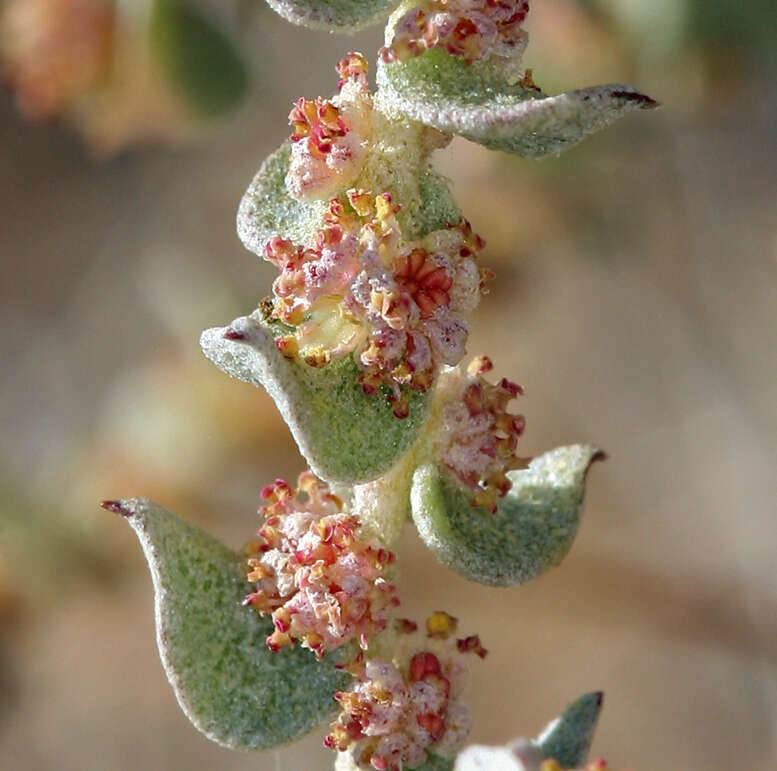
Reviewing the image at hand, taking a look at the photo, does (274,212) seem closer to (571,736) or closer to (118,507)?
(118,507)

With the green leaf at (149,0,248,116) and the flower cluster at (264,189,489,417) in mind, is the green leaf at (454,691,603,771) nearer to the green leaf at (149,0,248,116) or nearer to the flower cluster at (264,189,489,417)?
the flower cluster at (264,189,489,417)

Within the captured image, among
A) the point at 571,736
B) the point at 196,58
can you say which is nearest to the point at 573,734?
the point at 571,736

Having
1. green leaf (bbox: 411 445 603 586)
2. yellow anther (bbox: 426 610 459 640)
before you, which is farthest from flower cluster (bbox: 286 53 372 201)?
yellow anther (bbox: 426 610 459 640)

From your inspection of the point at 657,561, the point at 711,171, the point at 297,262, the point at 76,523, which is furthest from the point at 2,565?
the point at 297,262

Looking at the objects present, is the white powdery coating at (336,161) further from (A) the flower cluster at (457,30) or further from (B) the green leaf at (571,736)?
(B) the green leaf at (571,736)

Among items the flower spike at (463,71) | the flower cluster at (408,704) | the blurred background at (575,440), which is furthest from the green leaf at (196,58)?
the flower cluster at (408,704)

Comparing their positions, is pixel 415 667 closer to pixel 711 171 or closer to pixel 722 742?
pixel 722 742

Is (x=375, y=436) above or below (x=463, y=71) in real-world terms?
below

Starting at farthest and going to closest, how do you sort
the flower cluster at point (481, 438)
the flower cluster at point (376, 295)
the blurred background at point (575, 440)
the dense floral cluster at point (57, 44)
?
the blurred background at point (575, 440) → the dense floral cluster at point (57, 44) → the flower cluster at point (481, 438) → the flower cluster at point (376, 295)
